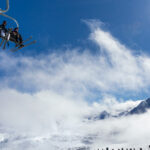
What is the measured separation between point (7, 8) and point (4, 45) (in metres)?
12.7

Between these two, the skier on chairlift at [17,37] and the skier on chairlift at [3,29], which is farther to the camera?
the skier on chairlift at [17,37]

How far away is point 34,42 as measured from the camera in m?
29.6

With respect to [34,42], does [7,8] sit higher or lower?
lower

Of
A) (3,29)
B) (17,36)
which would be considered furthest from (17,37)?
(3,29)

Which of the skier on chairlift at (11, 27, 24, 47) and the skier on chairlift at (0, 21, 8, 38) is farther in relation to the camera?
the skier on chairlift at (11, 27, 24, 47)

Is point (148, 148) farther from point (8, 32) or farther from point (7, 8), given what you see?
point (8, 32)

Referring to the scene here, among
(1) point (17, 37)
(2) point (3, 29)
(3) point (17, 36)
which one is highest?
(3) point (17, 36)

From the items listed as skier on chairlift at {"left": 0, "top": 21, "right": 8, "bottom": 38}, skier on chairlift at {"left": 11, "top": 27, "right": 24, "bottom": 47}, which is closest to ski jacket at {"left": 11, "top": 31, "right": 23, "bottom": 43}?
skier on chairlift at {"left": 11, "top": 27, "right": 24, "bottom": 47}

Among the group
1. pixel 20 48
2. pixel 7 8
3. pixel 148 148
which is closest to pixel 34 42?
pixel 20 48

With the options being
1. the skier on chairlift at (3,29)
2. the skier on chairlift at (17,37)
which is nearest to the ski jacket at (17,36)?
the skier on chairlift at (17,37)

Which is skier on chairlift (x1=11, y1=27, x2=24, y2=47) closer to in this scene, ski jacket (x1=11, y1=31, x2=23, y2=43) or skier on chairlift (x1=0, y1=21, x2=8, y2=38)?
ski jacket (x1=11, y1=31, x2=23, y2=43)

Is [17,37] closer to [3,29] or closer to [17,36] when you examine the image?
[17,36]

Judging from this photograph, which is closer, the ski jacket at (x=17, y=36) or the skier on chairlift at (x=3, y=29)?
the skier on chairlift at (x=3, y=29)

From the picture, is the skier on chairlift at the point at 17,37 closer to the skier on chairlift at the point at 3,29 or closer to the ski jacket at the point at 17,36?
the ski jacket at the point at 17,36
